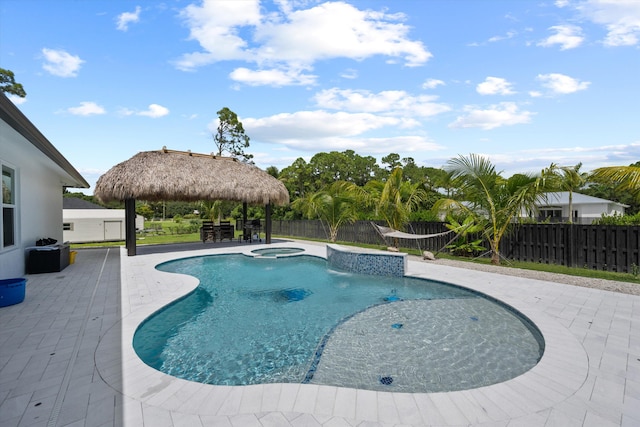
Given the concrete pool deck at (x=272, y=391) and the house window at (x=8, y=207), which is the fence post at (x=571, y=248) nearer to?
the concrete pool deck at (x=272, y=391)

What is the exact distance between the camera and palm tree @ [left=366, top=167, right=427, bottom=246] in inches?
427

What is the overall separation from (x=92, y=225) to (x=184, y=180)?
1131 centimetres

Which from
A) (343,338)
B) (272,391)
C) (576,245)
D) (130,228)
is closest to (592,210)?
(576,245)

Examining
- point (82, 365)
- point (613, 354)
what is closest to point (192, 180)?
point (82, 365)

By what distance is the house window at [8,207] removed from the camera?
624 cm

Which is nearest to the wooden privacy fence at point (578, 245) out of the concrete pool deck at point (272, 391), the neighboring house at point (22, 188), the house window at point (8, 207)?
the concrete pool deck at point (272, 391)

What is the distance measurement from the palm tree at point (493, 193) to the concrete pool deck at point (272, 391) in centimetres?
393

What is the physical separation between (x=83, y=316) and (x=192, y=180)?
8276 mm

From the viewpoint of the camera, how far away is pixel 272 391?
240cm

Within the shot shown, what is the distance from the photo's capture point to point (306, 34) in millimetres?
8547

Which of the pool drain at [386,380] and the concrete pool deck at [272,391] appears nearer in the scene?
the concrete pool deck at [272,391]

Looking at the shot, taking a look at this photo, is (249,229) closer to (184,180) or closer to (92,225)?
(184,180)

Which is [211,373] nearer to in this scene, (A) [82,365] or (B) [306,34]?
(A) [82,365]

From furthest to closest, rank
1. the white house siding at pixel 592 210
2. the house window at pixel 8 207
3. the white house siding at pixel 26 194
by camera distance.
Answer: the white house siding at pixel 592 210
the house window at pixel 8 207
the white house siding at pixel 26 194
